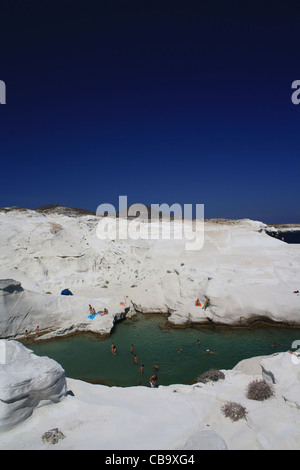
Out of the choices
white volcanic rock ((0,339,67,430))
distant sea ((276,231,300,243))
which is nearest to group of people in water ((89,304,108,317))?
white volcanic rock ((0,339,67,430))

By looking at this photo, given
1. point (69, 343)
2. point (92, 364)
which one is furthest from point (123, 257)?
point (92, 364)

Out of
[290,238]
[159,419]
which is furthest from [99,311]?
[290,238]

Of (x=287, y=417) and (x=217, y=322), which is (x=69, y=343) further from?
(x=287, y=417)

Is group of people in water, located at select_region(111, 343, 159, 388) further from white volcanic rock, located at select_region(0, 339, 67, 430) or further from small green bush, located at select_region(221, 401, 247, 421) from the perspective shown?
white volcanic rock, located at select_region(0, 339, 67, 430)

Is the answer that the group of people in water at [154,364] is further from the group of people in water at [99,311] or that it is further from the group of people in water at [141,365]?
the group of people in water at [99,311]
